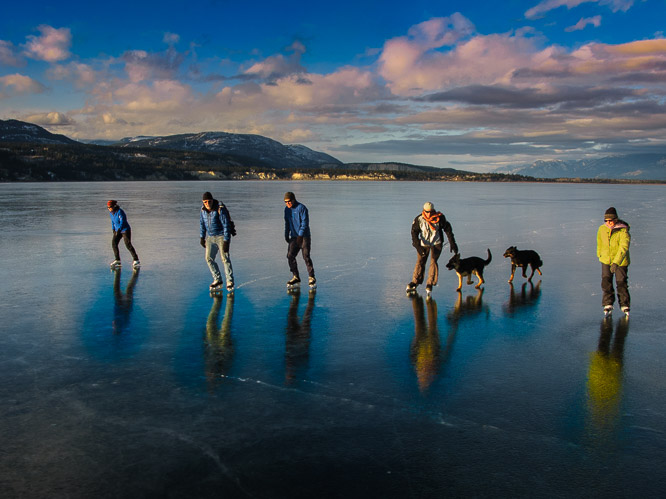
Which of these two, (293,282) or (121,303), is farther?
(293,282)

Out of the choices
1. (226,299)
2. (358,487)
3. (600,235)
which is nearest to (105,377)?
(358,487)

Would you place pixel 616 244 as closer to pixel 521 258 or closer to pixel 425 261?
pixel 521 258

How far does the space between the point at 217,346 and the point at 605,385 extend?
506 cm

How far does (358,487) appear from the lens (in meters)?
4.21

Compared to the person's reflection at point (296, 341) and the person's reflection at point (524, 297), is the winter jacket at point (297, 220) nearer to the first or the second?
the person's reflection at point (296, 341)

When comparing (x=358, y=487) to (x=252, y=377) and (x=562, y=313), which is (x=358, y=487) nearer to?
(x=252, y=377)

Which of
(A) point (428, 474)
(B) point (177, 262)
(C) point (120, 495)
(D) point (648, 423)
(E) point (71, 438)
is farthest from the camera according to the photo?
(B) point (177, 262)

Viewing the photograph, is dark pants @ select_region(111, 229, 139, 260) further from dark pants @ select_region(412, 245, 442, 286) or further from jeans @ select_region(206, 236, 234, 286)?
dark pants @ select_region(412, 245, 442, 286)

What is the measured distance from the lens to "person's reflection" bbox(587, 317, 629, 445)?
522cm

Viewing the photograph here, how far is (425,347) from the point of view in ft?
25.6

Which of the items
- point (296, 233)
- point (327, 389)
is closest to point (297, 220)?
point (296, 233)

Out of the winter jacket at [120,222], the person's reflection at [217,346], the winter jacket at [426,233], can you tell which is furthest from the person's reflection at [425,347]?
the winter jacket at [120,222]

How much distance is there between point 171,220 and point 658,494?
1032 inches

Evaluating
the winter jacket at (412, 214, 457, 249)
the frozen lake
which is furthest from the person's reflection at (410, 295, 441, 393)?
the winter jacket at (412, 214, 457, 249)
